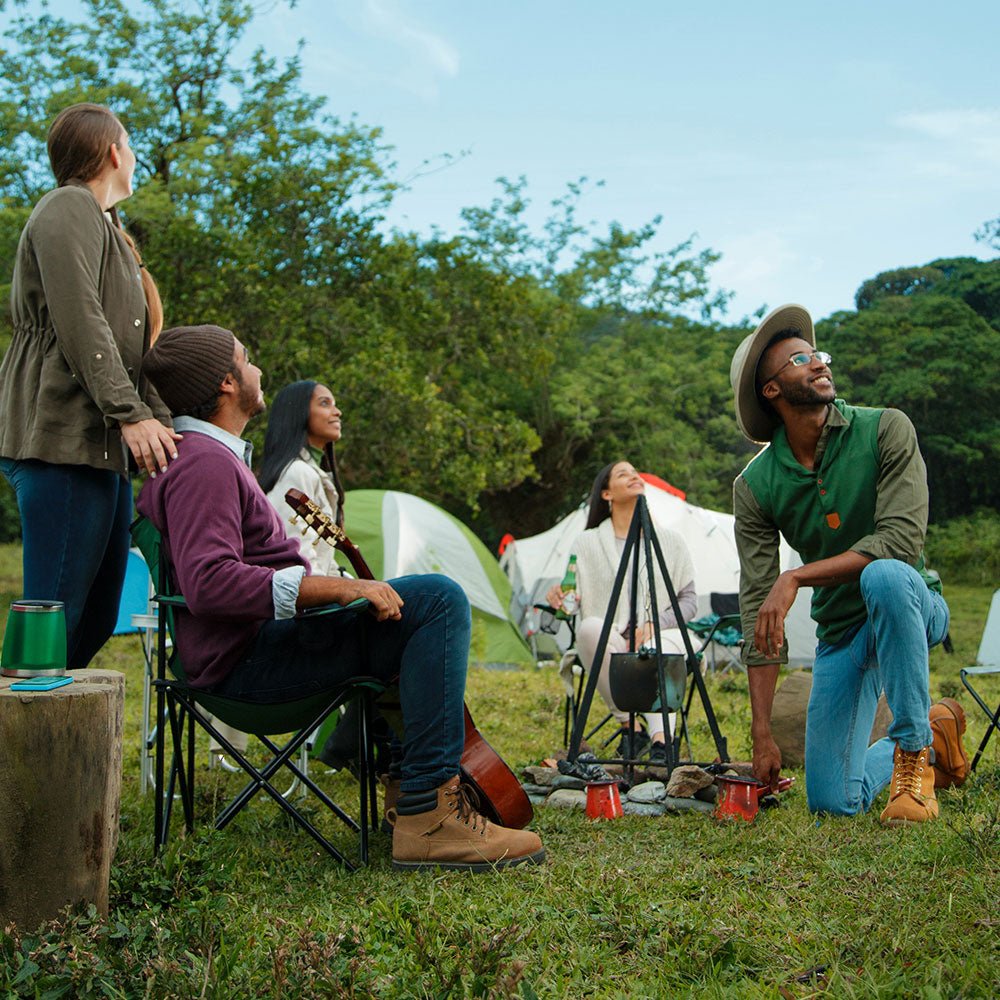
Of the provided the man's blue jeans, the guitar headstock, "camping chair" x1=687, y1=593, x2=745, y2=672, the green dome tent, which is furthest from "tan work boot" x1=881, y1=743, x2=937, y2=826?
the green dome tent

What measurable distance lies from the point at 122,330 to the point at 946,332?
23.1 meters

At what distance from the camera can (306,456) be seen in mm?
4555

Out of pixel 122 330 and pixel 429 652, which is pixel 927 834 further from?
pixel 122 330

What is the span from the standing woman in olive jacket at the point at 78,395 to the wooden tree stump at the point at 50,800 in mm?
736

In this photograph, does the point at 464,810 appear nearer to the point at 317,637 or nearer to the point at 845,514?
the point at 317,637

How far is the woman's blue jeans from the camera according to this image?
2842mm

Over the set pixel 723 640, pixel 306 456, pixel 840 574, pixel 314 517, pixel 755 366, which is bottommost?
pixel 723 640

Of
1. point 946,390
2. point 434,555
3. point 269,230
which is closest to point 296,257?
point 269,230

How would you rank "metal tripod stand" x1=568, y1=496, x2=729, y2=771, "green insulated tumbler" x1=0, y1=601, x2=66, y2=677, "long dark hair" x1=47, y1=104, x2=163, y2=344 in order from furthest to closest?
"metal tripod stand" x1=568, y1=496, x2=729, y2=771 → "long dark hair" x1=47, y1=104, x2=163, y2=344 → "green insulated tumbler" x1=0, y1=601, x2=66, y2=677

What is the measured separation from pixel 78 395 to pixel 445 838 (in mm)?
1448

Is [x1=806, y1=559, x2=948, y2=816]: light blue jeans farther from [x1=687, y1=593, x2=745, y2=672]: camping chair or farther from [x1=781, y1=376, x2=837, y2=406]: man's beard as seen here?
[x1=687, y1=593, x2=745, y2=672]: camping chair

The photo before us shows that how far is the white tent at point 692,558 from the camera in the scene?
10.5 meters

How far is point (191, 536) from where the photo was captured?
8.84 feet

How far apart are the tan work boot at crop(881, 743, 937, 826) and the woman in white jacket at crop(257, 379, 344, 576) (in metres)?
2.16
